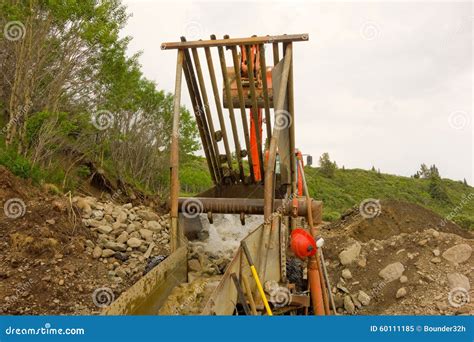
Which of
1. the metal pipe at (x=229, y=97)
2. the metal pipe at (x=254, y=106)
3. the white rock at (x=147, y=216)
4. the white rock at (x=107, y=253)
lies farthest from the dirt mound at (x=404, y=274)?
the white rock at (x=107, y=253)

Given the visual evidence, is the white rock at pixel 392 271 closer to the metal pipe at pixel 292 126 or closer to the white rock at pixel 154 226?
the metal pipe at pixel 292 126

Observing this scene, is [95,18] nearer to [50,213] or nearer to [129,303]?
[50,213]

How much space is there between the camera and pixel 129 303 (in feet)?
11.6

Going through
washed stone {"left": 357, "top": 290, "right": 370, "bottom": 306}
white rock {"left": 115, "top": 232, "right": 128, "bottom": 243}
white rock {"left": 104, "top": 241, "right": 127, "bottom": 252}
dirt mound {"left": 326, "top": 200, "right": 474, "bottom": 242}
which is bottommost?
washed stone {"left": 357, "top": 290, "right": 370, "bottom": 306}

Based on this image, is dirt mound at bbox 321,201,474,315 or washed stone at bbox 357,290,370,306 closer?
dirt mound at bbox 321,201,474,315

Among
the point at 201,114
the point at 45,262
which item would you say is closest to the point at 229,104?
the point at 201,114

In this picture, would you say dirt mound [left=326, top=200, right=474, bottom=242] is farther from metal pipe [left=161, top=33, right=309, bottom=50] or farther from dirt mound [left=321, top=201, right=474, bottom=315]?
metal pipe [left=161, top=33, right=309, bottom=50]

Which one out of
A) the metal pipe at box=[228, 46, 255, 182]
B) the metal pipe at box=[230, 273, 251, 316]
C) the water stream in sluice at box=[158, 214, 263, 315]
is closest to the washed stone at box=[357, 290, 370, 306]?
the water stream in sluice at box=[158, 214, 263, 315]

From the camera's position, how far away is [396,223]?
39.0 ft

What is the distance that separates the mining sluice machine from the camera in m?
3.76

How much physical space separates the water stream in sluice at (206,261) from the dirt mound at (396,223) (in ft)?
20.1

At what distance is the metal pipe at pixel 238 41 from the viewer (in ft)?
16.9

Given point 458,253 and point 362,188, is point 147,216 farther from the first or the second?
point 362,188

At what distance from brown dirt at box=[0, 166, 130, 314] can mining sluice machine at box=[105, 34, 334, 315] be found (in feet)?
5.75
